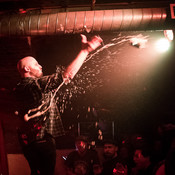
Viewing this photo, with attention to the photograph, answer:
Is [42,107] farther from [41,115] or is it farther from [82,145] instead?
[82,145]

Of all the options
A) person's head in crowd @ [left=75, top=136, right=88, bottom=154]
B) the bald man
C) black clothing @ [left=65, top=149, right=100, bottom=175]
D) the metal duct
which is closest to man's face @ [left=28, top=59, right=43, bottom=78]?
the bald man

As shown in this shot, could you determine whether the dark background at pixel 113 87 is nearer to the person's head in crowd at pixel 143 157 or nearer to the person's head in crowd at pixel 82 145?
the person's head in crowd at pixel 82 145

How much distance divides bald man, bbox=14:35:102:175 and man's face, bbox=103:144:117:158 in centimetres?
57

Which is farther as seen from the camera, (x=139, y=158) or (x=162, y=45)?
(x=162, y=45)

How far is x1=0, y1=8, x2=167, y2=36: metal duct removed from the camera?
6.48ft

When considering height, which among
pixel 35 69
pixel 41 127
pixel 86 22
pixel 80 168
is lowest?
pixel 80 168

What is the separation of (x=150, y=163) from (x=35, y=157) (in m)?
Result: 1.44

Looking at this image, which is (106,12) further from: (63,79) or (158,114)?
(158,114)

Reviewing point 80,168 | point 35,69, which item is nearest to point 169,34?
point 35,69

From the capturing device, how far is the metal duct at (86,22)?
6.48ft

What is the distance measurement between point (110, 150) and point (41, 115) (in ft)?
3.21

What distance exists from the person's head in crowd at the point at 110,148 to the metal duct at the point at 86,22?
144 centimetres

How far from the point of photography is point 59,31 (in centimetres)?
203

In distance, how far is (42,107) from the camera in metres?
2.02
